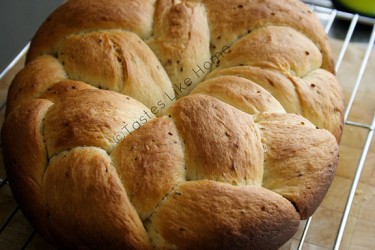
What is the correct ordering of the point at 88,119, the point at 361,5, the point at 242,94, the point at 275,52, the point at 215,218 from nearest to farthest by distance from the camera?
the point at 215,218
the point at 88,119
the point at 242,94
the point at 275,52
the point at 361,5

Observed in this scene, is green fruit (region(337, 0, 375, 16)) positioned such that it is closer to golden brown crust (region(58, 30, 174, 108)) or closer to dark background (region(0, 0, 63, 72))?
golden brown crust (region(58, 30, 174, 108))

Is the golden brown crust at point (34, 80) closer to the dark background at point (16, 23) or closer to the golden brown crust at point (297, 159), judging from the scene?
the golden brown crust at point (297, 159)

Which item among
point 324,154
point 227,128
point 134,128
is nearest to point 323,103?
point 324,154

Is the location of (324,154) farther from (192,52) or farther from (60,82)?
(60,82)

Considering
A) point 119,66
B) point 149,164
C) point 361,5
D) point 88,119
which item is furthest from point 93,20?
point 361,5

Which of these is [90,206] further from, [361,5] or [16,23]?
[361,5]

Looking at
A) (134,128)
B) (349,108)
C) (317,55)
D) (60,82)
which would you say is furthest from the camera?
(349,108)

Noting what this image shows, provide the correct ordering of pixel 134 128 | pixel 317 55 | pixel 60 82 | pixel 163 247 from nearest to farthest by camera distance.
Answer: pixel 163 247, pixel 134 128, pixel 60 82, pixel 317 55
